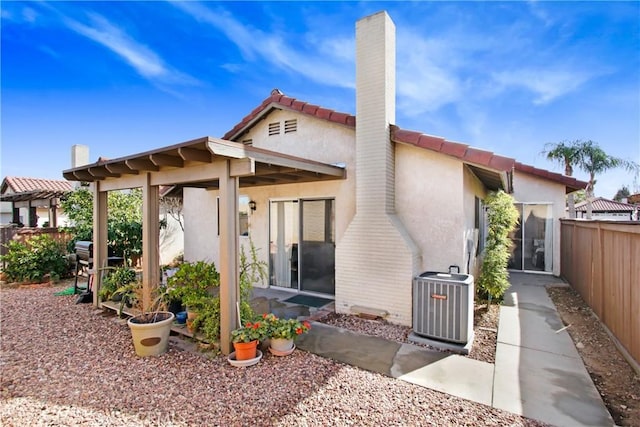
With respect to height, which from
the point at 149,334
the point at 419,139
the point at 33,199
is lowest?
the point at 149,334

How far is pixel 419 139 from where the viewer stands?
6.02 m

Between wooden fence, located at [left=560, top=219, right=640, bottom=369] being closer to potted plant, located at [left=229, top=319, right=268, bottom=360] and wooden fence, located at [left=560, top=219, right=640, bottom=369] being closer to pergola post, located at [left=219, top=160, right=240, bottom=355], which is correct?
potted plant, located at [left=229, top=319, right=268, bottom=360]

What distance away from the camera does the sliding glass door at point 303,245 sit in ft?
25.7

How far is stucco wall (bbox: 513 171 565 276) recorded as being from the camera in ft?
35.9

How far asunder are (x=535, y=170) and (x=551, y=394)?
9492 mm

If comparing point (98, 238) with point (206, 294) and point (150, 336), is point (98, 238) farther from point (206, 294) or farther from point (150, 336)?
point (150, 336)

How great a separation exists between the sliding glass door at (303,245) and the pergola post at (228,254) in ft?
10.9

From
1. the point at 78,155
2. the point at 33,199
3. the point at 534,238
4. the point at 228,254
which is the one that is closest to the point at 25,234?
the point at 33,199

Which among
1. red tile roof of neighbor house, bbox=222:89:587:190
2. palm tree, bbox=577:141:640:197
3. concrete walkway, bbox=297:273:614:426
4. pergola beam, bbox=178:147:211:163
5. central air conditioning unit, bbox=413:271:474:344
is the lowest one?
concrete walkway, bbox=297:273:614:426

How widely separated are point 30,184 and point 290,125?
2181cm

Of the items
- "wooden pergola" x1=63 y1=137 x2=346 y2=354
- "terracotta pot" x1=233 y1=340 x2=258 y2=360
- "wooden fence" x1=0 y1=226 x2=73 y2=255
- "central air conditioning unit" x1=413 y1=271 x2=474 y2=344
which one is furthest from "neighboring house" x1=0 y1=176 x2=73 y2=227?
"central air conditioning unit" x1=413 y1=271 x2=474 y2=344

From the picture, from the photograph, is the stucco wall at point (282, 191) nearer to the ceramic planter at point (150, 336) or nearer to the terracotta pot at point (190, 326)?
the terracotta pot at point (190, 326)

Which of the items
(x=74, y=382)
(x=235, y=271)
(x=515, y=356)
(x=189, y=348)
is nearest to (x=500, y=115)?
(x=515, y=356)

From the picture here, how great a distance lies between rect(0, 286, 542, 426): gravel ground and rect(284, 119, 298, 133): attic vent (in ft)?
18.7
